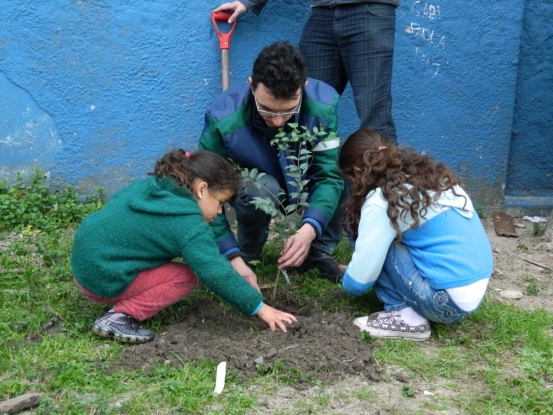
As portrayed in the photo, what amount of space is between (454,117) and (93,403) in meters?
3.52

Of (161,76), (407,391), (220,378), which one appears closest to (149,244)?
(220,378)

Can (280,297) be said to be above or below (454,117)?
below

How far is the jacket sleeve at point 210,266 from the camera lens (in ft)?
9.53

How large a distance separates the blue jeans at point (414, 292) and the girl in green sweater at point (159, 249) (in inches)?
20.5

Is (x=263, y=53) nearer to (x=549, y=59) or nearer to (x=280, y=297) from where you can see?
(x=280, y=297)

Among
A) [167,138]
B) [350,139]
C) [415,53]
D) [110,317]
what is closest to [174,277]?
[110,317]

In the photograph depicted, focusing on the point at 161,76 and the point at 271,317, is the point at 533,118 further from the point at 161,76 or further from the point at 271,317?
the point at 271,317

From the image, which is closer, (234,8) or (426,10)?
(234,8)

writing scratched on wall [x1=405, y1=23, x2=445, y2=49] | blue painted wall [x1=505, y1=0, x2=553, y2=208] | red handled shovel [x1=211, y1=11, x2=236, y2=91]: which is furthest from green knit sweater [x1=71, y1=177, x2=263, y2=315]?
blue painted wall [x1=505, y1=0, x2=553, y2=208]

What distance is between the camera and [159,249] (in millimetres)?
3012

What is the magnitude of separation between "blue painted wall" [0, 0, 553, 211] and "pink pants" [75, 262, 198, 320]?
6.44ft

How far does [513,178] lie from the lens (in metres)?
5.52

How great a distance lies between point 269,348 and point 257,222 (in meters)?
1.02

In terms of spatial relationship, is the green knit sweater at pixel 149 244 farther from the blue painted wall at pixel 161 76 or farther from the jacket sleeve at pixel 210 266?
the blue painted wall at pixel 161 76
